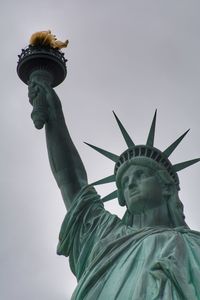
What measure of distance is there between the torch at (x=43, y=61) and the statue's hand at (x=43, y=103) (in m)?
0.13

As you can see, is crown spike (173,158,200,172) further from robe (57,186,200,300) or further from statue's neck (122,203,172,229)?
robe (57,186,200,300)

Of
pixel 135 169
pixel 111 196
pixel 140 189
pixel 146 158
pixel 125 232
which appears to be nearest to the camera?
pixel 125 232

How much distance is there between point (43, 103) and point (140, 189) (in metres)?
1.89

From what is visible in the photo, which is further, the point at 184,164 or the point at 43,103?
the point at 184,164

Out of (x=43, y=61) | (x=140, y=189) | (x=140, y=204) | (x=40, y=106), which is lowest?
(x=140, y=204)

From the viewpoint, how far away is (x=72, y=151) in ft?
43.4

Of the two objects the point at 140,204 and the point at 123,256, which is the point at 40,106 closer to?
the point at 140,204

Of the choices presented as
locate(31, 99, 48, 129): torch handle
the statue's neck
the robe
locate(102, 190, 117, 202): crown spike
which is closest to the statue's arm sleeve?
locate(31, 99, 48, 129): torch handle

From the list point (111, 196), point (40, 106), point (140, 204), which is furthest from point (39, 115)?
point (140, 204)

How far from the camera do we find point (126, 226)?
12.5m

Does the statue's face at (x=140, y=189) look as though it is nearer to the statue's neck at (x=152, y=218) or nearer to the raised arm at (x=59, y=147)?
the statue's neck at (x=152, y=218)

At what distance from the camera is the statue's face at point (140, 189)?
41.4 ft

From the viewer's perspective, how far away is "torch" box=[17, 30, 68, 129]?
13719 millimetres

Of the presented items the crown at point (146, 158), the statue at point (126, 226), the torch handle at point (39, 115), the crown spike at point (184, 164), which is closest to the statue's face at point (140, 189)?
the statue at point (126, 226)
